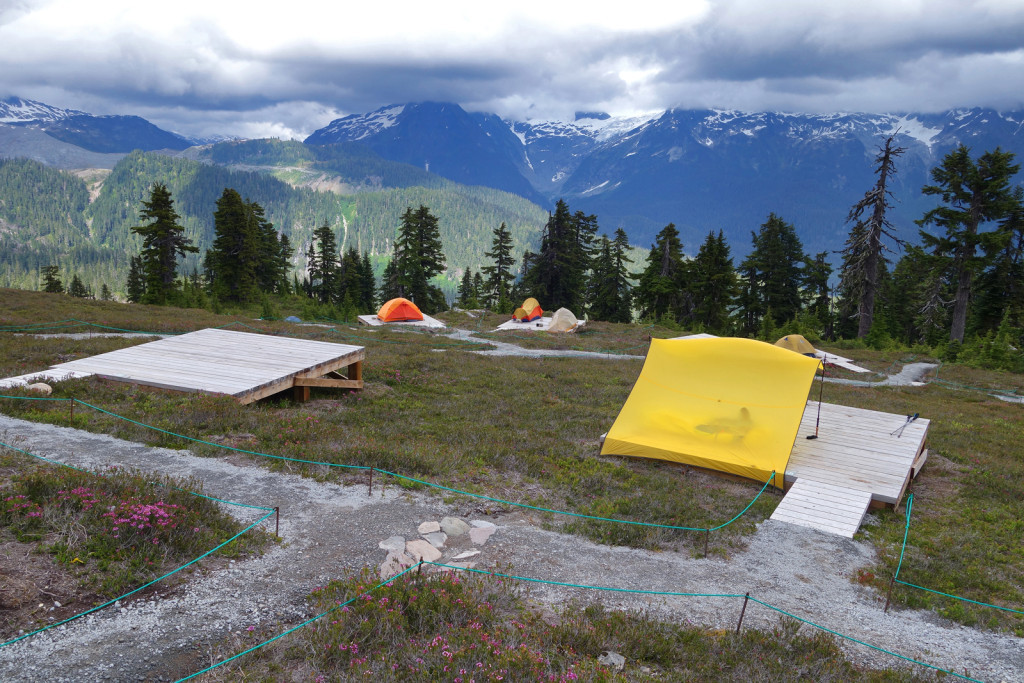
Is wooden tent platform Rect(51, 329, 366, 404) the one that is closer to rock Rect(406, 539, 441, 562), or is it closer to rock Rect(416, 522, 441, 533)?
rock Rect(416, 522, 441, 533)

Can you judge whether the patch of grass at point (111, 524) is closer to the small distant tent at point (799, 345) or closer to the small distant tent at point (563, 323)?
the small distant tent at point (799, 345)

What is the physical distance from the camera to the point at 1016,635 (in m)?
6.71

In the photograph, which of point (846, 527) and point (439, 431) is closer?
point (846, 527)

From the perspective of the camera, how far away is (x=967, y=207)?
3991 centimetres

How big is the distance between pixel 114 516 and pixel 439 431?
7.22 m

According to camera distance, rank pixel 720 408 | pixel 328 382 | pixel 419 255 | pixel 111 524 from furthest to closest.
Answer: pixel 419 255, pixel 328 382, pixel 720 408, pixel 111 524

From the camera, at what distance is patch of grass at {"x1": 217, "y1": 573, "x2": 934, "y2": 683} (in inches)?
199

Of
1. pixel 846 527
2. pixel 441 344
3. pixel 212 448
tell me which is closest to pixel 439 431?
pixel 212 448

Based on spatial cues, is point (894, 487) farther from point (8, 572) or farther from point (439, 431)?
point (8, 572)

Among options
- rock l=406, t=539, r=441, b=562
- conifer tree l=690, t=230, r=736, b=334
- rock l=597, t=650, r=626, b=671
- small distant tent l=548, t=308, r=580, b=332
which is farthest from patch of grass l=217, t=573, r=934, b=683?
conifer tree l=690, t=230, r=736, b=334

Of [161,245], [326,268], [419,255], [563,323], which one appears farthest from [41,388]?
[326,268]

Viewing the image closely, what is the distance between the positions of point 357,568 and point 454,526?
5.75 feet

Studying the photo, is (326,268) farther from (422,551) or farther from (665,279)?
(422,551)

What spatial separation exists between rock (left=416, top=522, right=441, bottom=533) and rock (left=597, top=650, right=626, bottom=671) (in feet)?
10.3
